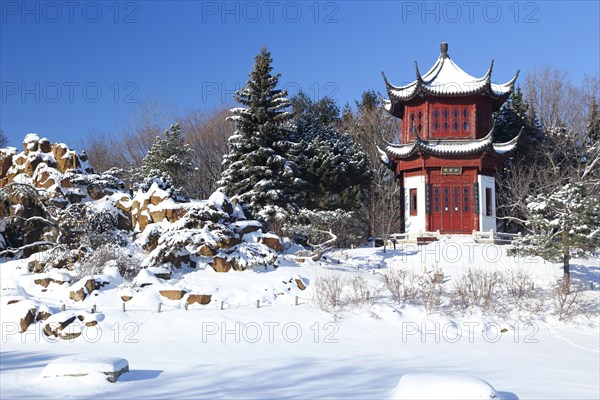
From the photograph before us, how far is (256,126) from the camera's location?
23.2m

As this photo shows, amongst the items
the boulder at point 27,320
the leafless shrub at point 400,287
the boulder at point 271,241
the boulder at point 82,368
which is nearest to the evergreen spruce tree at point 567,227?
the leafless shrub at point 400,287

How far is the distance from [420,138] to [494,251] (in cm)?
693

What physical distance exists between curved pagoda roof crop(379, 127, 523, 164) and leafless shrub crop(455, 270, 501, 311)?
9090 millimetres

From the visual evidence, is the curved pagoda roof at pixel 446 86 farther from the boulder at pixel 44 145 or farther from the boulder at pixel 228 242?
the boulder at pixel 44 145

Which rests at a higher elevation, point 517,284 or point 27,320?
point 517,284

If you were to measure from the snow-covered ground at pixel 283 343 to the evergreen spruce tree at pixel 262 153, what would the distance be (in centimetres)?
407

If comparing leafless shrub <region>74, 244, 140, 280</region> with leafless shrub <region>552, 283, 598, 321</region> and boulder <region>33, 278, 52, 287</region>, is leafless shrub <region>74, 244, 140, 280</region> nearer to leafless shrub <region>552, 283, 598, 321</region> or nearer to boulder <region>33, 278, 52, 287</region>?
boulder <region>33, 278, 52, 287</region>

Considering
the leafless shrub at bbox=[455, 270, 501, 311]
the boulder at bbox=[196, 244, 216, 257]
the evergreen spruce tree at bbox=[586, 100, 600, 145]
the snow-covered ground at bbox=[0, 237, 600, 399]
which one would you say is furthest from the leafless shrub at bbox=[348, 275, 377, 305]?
the evergreen spruce tree at bbox=[586, 100, 600, 145]

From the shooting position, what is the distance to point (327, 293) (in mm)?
14789

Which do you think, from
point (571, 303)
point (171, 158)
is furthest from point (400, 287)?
point (171, 158)

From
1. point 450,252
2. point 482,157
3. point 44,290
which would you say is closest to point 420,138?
point 482,157

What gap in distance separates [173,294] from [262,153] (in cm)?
908

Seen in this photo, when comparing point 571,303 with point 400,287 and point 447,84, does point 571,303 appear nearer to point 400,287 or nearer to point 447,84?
point 400,287

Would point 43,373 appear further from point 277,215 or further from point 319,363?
point 277,215
